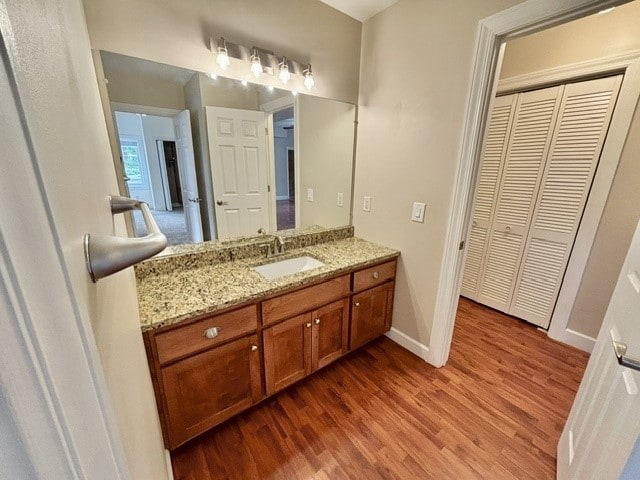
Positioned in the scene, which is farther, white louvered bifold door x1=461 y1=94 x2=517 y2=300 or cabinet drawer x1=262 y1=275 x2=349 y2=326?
white louvered bifold door x1=461 y1=94 x2=517 y2=300

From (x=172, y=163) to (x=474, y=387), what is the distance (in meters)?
2.31

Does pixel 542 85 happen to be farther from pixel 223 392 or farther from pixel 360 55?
pixel 223 392

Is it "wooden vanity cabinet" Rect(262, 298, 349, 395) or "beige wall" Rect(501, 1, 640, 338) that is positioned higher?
"beige wall" Rect(501, 1, 640, 338)

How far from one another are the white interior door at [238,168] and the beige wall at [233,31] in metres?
0.29

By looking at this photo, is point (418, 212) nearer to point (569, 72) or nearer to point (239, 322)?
point (239, 322)

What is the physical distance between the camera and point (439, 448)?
1.34m

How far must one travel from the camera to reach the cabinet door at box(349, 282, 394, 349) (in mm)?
1802

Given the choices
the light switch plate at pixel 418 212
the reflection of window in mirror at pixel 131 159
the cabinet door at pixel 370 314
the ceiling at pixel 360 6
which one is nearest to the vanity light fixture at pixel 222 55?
the reflection of window in mirror at pixel 131 159

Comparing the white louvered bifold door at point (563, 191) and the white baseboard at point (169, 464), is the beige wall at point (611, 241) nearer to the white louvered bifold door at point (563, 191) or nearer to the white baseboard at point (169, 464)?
the white louvered bifold door at point (563, 191)

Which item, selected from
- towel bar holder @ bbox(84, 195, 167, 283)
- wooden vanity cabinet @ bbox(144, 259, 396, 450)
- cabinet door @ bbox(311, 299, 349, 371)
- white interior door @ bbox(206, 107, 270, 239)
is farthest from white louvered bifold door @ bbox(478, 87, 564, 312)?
towel bar holder @ bbox(84, 195, 167, 283)

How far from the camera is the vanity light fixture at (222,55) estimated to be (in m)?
1.36

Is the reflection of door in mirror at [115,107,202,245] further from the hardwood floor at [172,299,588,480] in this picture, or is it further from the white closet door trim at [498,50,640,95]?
the white closet door trim at [498,50,640,95]

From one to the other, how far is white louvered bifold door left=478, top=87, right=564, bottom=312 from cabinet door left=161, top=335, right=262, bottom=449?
7.46ft

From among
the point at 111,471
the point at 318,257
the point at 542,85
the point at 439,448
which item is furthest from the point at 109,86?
the point at 542,85
